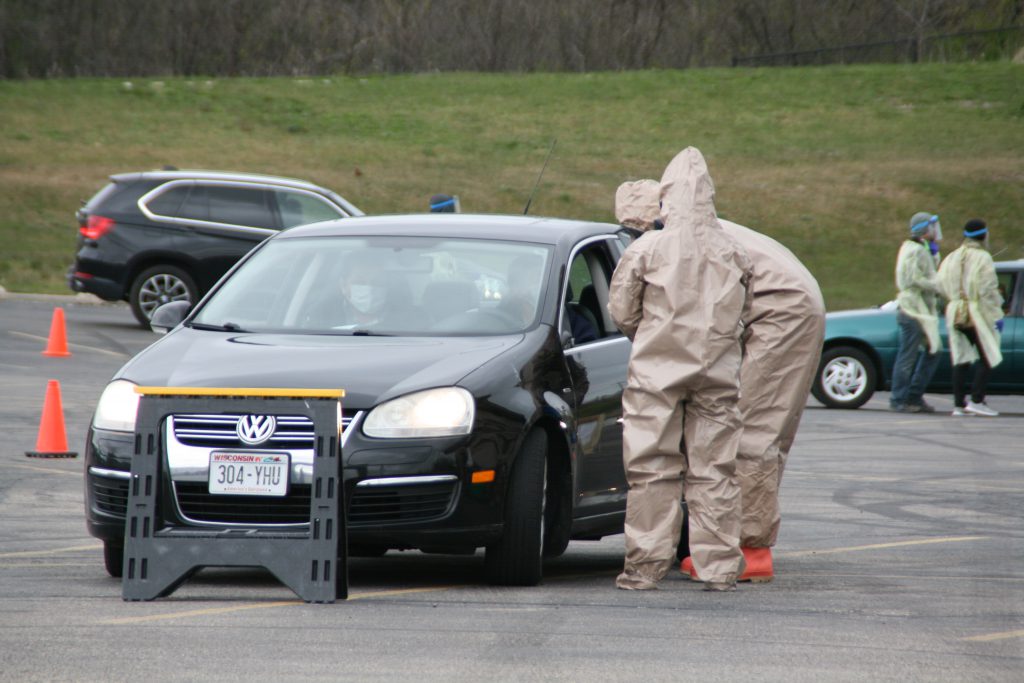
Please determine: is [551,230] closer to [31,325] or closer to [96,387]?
[96,387]

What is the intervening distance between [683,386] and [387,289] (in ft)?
5.04

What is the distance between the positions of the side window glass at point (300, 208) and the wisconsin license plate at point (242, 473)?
50.1ft

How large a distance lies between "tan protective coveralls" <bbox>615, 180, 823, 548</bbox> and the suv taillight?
563 inches

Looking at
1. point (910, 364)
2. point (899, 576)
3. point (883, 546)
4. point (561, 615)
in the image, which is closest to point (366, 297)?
point (561, 615)

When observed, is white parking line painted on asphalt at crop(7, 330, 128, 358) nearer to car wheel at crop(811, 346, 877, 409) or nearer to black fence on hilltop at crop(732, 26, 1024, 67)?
car wheel at crop(811, 346, 877, 409)

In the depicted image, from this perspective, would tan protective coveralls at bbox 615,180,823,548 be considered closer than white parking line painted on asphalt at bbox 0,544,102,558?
Yes

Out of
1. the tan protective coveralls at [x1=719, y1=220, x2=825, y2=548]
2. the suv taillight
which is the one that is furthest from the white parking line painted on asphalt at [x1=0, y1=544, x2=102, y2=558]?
the suv taillight

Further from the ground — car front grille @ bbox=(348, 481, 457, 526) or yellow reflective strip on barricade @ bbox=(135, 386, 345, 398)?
yellow reflective strip on barricade @ bbox=(135, 386, 345, 398)

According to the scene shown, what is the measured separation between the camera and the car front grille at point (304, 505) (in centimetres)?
668

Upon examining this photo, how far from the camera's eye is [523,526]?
23.4ft

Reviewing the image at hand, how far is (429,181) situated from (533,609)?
37964 mm

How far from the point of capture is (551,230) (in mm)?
8352

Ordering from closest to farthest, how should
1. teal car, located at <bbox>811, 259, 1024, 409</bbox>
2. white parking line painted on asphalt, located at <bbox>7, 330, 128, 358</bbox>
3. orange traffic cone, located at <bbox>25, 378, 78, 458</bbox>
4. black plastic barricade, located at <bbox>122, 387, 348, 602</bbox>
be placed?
1. black plastic barricade, located at <bbox>122, 387, 348, 602</bbox>
2. orange traffic cone, located at <bbox>25, 378, 78, 458</bbox>
3. teal car, located at <bbox>811, 259, 1024, 409</bbox>
4. white parking line painted on asphalt, located at <bbox>7, 330, 128, 358</bbox>

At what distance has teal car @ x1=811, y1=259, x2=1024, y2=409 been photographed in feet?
59.6
